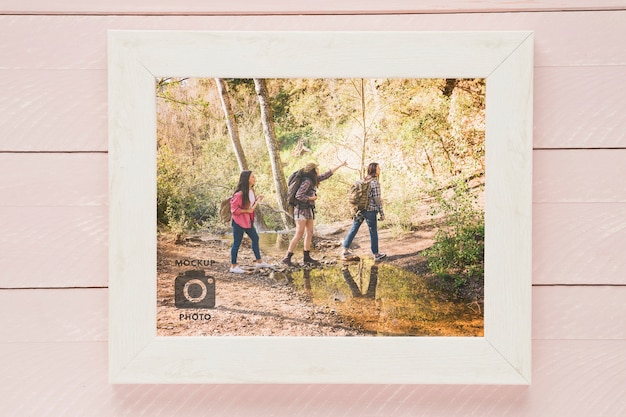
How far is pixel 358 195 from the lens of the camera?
0.86 meters

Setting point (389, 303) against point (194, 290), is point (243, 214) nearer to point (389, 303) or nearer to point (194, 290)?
point (194, 290)

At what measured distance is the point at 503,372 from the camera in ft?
2.79

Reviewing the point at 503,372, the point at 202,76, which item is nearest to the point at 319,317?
the point at 503,372

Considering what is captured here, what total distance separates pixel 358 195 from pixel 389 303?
0.19 metres

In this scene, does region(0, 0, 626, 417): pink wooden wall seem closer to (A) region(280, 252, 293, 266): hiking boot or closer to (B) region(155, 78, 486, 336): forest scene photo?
(B) region(155, 78, 486, 336): forest scene photo

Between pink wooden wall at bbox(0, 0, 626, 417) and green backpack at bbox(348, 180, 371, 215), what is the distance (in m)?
0.28

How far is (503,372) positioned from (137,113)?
0.76 metres

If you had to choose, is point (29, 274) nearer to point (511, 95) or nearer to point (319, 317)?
point (319, 317)

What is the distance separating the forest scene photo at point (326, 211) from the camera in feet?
2.80

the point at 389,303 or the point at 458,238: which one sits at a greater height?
the point at 458,238

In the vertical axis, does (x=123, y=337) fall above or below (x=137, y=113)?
below
